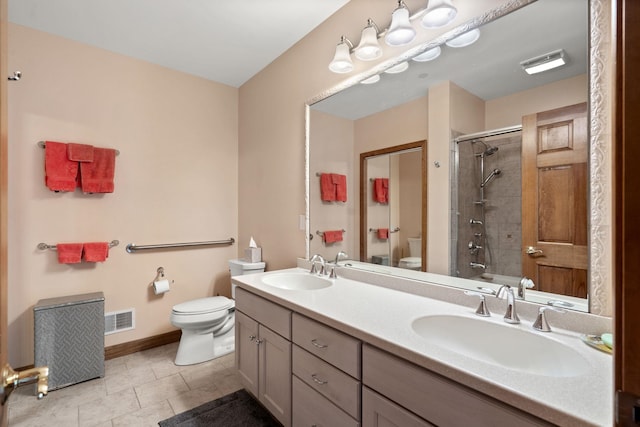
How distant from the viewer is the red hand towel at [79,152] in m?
2.27

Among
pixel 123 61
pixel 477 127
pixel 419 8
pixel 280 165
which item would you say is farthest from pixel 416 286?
pixel 123 61

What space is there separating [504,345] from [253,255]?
2.14 meters

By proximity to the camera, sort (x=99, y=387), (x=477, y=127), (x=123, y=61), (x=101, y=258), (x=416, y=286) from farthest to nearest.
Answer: (x=123, y=61)
(x=101, y=258)
(x=99, y=387)
(x=416, y=286)
(x=477, y=127)

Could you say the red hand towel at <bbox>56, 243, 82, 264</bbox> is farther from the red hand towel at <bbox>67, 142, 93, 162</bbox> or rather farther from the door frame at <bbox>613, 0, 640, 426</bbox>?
the door frame at <bbox>613, 0, 640, 426</bbox>

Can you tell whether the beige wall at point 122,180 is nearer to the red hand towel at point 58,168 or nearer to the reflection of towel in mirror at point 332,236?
the red hand towel at point 58,168

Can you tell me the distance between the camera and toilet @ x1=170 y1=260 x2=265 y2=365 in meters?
2.32

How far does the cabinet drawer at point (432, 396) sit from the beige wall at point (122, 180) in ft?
7.82

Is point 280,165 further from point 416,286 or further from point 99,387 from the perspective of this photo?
point 99,387

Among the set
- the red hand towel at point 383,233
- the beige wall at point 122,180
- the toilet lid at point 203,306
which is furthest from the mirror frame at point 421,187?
the beige wall at point 122,180

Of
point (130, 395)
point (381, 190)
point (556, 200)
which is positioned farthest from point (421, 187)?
point (130, 395)

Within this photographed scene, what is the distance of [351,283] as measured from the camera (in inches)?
71.4

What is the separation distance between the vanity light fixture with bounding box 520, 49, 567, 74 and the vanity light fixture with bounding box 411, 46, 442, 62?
16.4 inches

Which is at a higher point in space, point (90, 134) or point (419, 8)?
point (419, 8)

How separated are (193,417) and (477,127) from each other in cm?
221
